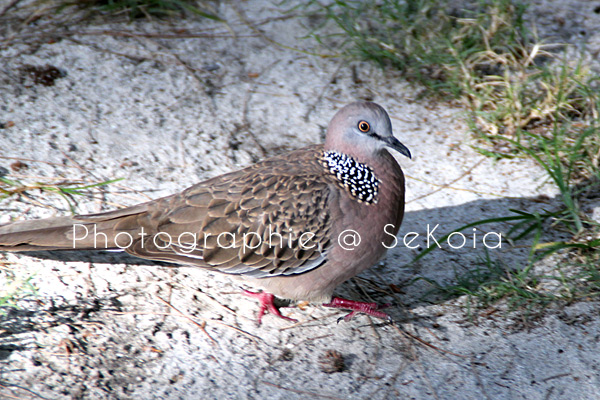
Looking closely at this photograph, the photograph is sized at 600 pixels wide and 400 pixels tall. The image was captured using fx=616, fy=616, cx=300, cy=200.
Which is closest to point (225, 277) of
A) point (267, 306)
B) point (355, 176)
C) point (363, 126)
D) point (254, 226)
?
point (267, 306)

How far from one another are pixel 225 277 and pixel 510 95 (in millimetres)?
2341

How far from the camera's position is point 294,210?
2.88 m

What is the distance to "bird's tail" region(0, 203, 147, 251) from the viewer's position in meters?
2.92

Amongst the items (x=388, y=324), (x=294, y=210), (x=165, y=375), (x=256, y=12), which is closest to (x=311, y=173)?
(x=294, y=210)

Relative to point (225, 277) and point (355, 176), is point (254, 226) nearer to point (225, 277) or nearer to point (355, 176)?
point (355, 176)

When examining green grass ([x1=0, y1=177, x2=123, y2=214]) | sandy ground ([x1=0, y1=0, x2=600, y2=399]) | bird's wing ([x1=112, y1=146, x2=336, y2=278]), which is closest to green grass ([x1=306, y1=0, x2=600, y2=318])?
sandy ground ([x1=0, y1=0, x2=600, y2=399])

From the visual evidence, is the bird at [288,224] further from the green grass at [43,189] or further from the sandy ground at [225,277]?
the green grass at [43,189]

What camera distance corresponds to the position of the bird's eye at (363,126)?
2926 mm

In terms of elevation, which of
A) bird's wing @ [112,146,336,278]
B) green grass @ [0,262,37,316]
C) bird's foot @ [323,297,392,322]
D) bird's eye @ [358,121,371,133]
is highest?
bird's eye @ [358,121,371,133]

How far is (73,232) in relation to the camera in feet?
9.65

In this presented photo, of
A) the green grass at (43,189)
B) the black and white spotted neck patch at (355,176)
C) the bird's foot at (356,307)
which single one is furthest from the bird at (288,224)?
the green grass at (43,189)

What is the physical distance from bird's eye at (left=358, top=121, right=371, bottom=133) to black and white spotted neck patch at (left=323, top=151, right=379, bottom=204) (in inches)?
5.7

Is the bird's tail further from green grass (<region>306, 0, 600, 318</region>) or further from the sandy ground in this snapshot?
green grass (<region>306, 0, 600, 318</region>)

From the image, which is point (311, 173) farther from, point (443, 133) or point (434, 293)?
point (443, 133)
